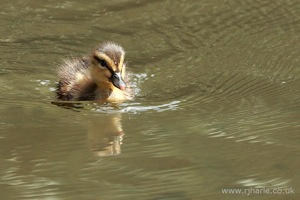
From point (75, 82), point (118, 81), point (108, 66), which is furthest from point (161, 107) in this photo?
point (75, 82)

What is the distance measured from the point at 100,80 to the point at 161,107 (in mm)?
675

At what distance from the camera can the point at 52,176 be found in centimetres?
331

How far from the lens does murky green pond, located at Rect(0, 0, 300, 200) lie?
127 inches

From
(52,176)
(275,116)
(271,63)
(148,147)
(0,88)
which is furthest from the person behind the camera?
(271,63)

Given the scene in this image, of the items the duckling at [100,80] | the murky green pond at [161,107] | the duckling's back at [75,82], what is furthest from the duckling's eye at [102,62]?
the murky green pond at [161,107]

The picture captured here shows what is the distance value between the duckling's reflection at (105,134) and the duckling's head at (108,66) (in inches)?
21.2

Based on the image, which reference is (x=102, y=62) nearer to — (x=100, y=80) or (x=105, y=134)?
(x=100, y=80)

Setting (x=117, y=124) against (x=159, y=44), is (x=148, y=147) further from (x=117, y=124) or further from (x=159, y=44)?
(x=159, y=44)

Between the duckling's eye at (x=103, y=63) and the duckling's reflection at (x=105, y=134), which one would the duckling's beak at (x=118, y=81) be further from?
the duckling's reflection at (x=105, y=134)

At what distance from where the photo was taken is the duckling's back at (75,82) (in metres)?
4.95

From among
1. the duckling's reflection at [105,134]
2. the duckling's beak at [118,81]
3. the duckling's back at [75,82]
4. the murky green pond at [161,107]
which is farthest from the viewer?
the duckling's back at [75,82]

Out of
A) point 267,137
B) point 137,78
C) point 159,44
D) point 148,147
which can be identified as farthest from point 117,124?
point 159,44

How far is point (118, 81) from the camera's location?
491cm

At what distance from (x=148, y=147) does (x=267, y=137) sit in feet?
1.85
